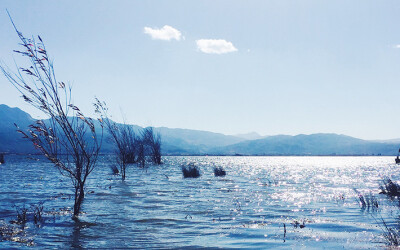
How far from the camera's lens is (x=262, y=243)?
6.27m

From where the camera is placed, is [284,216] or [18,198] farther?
[18,198]

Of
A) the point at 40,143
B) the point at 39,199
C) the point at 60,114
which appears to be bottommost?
the point at 39,199

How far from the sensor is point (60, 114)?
837 cm

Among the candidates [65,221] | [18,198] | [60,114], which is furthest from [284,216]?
[18,198]

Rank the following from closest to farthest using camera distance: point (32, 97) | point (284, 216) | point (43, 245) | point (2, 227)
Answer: point (43, 245), point (2, 227), point (32, 97), point (284, 216)

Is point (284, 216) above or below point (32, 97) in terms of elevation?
below

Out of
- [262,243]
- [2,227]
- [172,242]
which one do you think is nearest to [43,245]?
[2,227]

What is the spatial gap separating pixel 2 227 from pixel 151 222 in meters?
3.63

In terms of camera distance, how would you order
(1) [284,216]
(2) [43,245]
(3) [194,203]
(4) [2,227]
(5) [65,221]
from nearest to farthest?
1. (2) [43,245]
2. (4) [2,227]
3. (5) [65,221]
4. (1) [284,216]
5. (3) [194,203]

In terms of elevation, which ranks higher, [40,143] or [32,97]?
[32,97]

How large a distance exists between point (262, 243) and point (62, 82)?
652cm

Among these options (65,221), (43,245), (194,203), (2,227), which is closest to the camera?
(43,245)

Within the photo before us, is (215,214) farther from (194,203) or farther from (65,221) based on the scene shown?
(65,221)

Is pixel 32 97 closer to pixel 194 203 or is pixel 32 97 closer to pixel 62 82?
pixel 62 82
